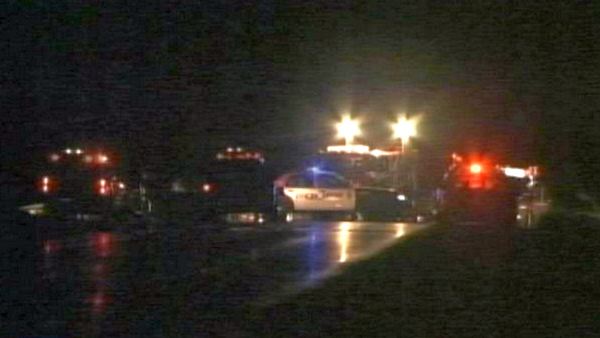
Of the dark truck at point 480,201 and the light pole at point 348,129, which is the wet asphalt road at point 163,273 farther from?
the light pole at point 348,129

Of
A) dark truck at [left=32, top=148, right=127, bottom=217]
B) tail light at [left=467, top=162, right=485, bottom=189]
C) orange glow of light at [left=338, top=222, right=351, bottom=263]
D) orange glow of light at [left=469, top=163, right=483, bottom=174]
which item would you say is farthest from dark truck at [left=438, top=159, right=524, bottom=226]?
dark truck at [left=32, top=148, right=127, bottom=217]

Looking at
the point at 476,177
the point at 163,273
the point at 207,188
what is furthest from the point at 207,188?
the point at 163,273

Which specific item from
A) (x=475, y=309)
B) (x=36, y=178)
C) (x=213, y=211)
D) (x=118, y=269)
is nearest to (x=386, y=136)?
(x=213, y=211)

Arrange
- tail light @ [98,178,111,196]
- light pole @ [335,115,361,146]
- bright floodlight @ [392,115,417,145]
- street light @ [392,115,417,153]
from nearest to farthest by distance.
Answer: tail light @ [98,178,111,196] → street light @ [392,115,417,153] → bright floodlight @ [392,115,417,145] → light pole @ [335,115,361,146]

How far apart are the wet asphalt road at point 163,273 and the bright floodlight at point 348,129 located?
60.3 feet

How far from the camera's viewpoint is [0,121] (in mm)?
30672

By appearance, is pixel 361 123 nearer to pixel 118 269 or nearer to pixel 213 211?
pixel 213 211

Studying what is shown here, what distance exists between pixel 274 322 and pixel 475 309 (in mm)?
2038

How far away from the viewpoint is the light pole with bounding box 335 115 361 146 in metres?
41.5

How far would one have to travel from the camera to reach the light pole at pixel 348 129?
41469 mm

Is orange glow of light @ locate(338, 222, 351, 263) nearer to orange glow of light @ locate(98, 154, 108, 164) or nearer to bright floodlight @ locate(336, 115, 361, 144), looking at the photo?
orange glow of light @ locate(98, 154, 108, 164)

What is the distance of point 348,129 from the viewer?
138ft

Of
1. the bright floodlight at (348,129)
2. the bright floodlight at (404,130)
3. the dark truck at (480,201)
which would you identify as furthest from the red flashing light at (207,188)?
the bright floodlight at (348,129)

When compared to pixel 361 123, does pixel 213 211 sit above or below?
below
